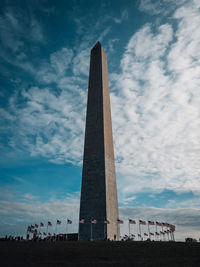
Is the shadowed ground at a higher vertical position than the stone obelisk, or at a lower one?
lower

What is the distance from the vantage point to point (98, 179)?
1252 inches

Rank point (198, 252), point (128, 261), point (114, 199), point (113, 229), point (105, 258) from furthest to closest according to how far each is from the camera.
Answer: point (114, 199) → point (113, 229) → point (198, 252) → point (105, 258) → point (128, 261)

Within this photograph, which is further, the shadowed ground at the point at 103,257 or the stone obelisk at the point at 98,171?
the stone obelisk at the point at 98,171

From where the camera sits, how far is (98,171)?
32281 mm

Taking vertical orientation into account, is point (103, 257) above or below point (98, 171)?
below

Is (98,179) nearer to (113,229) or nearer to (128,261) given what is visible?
(113,229)

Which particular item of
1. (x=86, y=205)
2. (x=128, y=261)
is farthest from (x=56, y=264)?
(x=86, y=205)

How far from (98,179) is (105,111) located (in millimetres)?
10271

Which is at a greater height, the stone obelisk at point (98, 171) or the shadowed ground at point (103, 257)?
the stone obelisk at point (98, 171)

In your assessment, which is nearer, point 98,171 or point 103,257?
point 103,257

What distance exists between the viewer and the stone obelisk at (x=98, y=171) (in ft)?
98.0

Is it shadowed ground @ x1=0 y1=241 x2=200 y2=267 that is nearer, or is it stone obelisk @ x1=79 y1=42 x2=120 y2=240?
shadowed ground @ x1=0 y1=241 x2=200 y2=267

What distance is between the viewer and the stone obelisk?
29859 mm

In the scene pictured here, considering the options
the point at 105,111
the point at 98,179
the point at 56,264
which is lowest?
the point at 56,264
